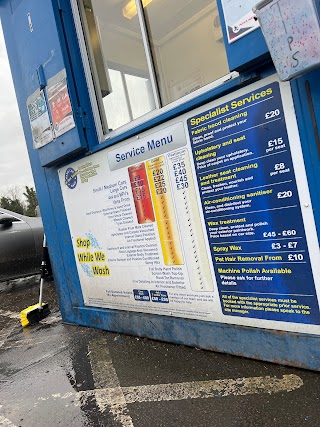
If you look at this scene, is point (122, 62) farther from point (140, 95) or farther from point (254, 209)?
point (254, 209)

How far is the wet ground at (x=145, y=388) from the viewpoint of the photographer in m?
2.04

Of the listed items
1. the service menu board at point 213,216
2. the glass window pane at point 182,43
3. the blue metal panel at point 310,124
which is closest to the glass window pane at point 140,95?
the glass window pane at point 182,43

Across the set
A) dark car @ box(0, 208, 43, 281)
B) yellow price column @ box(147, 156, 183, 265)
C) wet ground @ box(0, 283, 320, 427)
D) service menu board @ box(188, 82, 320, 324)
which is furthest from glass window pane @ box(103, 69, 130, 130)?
dark car @ box(0, 208, 43, 281)

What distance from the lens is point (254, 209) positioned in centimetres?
232

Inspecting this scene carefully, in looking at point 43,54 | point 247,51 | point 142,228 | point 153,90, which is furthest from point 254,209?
point 43,54

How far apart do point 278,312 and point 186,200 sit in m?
0.97

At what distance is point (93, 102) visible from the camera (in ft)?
11.2

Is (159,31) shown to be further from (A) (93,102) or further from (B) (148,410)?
(B) (148,410)

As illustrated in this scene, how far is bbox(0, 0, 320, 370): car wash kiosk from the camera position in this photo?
2.09 meters

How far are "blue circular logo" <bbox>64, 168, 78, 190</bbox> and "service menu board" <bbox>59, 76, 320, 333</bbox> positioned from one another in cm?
5

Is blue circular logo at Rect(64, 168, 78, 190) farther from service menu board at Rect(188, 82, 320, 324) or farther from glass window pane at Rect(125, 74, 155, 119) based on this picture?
service menu board at Rect(188, 82, 320, 324)

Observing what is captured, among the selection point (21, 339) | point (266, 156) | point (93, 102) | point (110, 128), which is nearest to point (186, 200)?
point (266, 156)

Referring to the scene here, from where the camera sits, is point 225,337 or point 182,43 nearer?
point 225,337

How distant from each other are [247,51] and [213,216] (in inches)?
41.3
